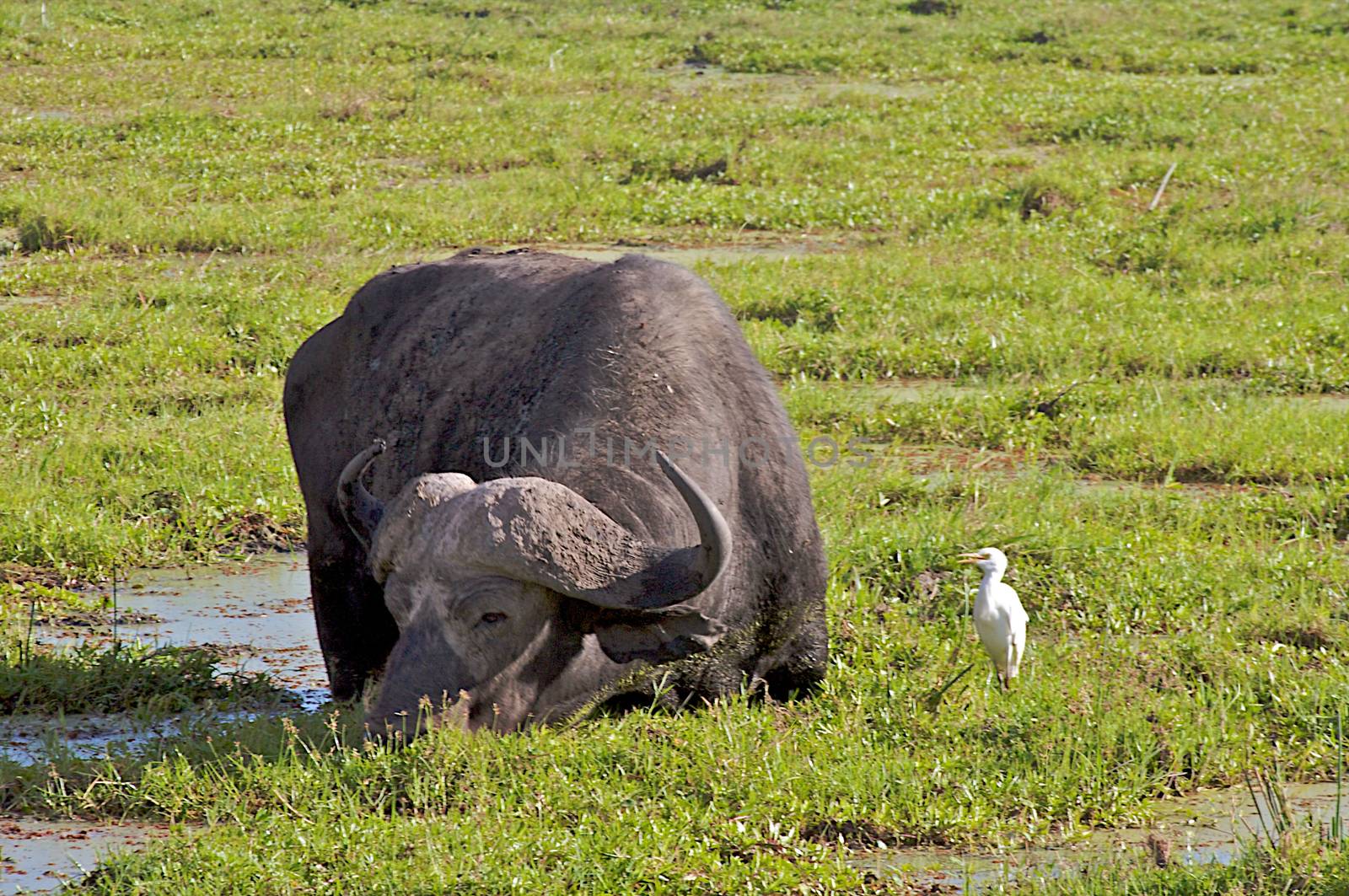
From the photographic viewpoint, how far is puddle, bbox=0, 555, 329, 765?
5227 mm

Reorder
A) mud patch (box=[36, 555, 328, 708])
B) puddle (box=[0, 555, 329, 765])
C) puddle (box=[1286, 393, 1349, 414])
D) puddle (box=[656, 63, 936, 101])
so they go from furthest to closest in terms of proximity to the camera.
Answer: puddle (box=[656, 63, 936, 101])
puddle (box=[1286, 393, 1349, 414])
mud patch (box=[36, 555, 328, 708])
puddle (box=[0, 555, 329, 765])

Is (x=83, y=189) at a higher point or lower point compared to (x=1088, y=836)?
higher

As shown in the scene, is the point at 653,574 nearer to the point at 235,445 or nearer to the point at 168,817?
the point at 168,817

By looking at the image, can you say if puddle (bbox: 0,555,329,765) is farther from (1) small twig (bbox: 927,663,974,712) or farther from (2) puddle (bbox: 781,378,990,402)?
(2) puddle (bbox: 781,378,990,402)

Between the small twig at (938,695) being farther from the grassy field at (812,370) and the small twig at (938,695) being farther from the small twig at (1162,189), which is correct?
the small twig at (1162,189)

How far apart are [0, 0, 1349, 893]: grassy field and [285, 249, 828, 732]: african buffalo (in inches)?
8.9

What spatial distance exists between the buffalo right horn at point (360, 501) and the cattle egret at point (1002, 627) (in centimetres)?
203

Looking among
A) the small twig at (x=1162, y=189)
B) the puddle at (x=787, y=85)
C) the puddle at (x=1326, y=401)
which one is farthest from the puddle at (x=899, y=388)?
the puddle at (x=787, y=85)

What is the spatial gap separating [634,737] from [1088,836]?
1.32 meters

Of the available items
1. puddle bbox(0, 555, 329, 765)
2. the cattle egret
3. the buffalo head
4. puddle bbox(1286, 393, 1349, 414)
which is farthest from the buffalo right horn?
puddle bbox(1286, 393, 1349, 414)

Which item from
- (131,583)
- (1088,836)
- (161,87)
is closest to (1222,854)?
(1088,836)

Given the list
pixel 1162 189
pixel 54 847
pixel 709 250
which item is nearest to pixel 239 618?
pixel 54 847

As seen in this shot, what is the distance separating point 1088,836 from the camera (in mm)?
4516

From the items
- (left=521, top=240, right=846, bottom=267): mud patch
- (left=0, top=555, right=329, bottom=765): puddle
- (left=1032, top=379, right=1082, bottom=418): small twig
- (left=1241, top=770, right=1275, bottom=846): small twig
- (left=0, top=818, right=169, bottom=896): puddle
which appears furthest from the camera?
(left=521, top=240, right=846, bottom=267): mud patch
